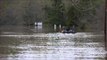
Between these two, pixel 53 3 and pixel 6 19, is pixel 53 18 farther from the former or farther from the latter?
pixel 6 19

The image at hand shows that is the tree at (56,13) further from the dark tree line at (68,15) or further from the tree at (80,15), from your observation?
the tree at (80,15)

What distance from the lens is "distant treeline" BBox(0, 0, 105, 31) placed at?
53.3ft

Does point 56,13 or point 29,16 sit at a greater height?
point 56,13

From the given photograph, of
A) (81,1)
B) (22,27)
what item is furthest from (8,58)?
(22,27)

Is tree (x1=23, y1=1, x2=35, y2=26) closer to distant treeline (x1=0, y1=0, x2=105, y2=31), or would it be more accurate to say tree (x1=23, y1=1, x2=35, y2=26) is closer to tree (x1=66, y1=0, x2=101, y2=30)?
distant treeline (x1=0, y1=0, x2=105, y2=31)

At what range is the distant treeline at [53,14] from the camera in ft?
53.3

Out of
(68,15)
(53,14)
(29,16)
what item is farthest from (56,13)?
(29,16)

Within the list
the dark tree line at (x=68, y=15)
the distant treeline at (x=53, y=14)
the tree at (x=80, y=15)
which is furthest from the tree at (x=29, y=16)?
the tree at (x=80, y=15)

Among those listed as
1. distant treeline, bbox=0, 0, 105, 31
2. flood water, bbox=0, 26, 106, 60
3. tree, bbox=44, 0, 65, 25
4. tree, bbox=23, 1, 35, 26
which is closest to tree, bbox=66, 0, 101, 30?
distant treeline, bbox=0, 0, 105, 31

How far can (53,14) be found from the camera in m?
16.8

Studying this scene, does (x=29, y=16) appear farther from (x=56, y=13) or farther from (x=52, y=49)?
(x=52, y=49)

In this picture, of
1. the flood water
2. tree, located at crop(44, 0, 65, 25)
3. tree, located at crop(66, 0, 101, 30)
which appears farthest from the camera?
tree, located at crop(44, 0, 65, 25)

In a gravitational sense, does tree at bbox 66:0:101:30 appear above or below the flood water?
below

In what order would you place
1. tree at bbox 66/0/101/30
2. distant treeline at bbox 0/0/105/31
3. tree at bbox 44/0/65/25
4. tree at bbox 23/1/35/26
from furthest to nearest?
tree at bbox 23/1/35/26, tree at bbox 44/0/65/25, distant treeline at bbox 0/0/105/31, tree at bbox 66/0/101/30
